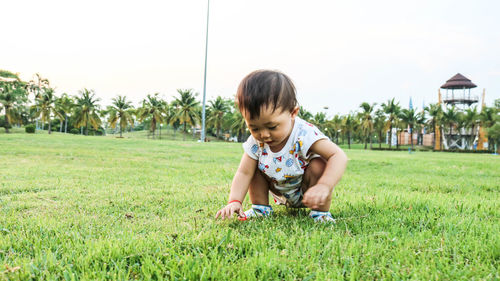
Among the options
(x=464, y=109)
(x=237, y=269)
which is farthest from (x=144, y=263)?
(x=464, y=109)

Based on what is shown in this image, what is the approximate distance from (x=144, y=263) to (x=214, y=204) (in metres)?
1.57

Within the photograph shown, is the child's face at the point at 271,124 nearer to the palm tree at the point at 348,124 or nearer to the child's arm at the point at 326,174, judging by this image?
the child's arm at the point at 326,174

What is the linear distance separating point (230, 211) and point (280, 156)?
510 millimetres

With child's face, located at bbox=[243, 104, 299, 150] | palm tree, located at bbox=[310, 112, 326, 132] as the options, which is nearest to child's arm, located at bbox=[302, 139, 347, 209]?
child's face, located at bbox=[243, 104, 299, 150]

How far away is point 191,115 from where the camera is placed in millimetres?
56438

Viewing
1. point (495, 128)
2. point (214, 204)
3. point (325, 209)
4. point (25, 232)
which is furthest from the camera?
point (495, 128)

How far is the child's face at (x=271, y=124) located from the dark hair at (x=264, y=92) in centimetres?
3

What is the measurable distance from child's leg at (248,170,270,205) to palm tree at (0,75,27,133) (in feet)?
154

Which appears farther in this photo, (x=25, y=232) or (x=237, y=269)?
(x=25, y=232)

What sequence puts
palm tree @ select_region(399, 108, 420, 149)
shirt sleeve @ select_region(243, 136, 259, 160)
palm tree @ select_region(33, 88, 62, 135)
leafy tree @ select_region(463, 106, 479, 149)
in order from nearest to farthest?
shirt sleeve @ select_region(243, 136, 259, 160) → palm tree @ select_region(33, 88, 62, 135) → leafy tree @ select_region(463, 106, 479, 149) → palm tree @ select_region(399, 108, 420, 149)

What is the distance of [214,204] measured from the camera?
3.07m

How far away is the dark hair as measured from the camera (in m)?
2.09

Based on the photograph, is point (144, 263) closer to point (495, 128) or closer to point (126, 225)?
point (126, 225)

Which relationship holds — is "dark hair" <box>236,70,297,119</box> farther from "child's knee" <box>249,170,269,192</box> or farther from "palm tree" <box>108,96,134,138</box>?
"palm tree" <box>108,96,134,138</box>
